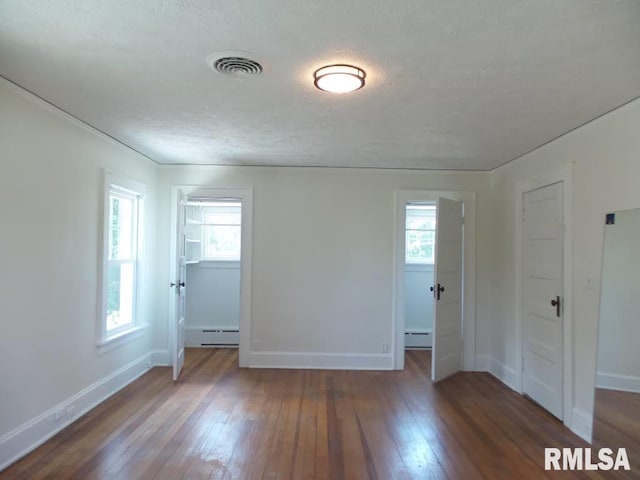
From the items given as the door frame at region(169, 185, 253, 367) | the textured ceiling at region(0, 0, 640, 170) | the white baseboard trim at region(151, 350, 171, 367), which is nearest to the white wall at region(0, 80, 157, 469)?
the textured ceiling at region(0, 0, 640, 170)

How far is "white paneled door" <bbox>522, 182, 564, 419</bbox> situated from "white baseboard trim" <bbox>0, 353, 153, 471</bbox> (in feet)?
13.1

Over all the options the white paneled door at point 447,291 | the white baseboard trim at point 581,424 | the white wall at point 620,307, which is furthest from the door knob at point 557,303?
the white paneled door at point 447,291

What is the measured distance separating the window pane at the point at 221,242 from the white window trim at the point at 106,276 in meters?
1.55

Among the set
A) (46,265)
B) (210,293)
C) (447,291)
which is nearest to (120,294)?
(46,265)

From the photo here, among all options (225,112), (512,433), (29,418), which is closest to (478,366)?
(512,433)

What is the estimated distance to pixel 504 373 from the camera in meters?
4.38

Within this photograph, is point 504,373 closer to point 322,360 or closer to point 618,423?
point 618,423

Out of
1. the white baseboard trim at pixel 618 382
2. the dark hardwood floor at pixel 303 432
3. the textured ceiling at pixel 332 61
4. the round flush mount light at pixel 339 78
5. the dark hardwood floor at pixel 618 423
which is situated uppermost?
the textured ceiling at pixel 332 61

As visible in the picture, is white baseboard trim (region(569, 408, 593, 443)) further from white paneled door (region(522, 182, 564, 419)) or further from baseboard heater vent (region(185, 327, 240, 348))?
baseboard heater vent (region(185, 327, 240, 348))

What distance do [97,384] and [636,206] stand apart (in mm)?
4412

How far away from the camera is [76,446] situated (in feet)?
9.20

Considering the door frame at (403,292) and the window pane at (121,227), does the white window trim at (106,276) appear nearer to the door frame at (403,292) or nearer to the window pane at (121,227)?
the window pane at (121,227)

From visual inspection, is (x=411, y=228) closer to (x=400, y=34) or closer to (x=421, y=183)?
(x=421, y=183)

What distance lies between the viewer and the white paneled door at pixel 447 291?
4391 mm
